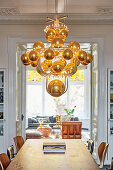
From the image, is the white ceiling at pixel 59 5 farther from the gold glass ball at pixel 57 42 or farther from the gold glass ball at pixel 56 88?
the gold glass ball at pixel 56 88

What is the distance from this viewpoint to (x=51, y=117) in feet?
43.7

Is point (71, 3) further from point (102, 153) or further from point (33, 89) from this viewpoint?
point (33, 89)

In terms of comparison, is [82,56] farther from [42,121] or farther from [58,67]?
[42,121]

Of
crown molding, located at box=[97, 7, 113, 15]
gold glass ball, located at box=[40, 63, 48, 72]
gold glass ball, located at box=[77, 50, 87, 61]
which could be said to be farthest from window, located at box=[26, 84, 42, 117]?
gold glass ball, located at box=[77, 50, 87, 61]

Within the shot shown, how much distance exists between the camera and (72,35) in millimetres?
6629

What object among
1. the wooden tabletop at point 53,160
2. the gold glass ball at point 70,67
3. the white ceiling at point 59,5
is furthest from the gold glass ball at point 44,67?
the white ceiling at point 59,5

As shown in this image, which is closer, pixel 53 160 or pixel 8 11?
pixel 53 160

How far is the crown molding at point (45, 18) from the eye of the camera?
20.4ft

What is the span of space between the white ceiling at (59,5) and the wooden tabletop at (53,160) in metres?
2.60

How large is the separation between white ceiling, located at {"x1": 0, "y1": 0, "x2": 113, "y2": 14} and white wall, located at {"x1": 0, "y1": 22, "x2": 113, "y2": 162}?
0.68 metres

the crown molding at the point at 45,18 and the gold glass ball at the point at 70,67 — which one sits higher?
the crown molding at the point at 45,18

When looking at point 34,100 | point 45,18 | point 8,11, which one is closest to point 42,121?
point 34,100

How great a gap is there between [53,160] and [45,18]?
12.2 ft

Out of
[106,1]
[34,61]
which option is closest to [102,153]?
[34,61]
